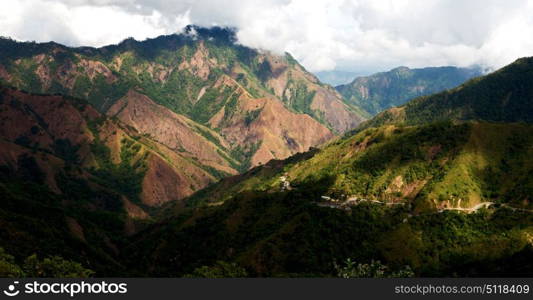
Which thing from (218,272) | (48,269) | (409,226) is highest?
(409,226)

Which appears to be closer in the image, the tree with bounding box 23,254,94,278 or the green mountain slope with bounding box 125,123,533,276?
the tree with bounding box 23,254,94,278

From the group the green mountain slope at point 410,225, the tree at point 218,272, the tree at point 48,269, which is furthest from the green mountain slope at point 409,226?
the tree at point 48,269

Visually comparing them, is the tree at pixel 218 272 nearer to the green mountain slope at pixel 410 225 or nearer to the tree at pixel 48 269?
the green mountain slope at pixel 410 225

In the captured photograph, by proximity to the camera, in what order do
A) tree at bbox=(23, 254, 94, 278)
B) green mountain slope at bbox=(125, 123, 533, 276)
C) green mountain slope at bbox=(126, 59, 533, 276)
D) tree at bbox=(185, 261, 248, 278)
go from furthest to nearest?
green mountain slope at bbox=(126, 59, 533, 276) < green mountain slope at bbox=(125, 123, 533, 276) < tree at bbox=(185, 261, 248, 278) < tree at bbox=(23, 254, 94, 278)

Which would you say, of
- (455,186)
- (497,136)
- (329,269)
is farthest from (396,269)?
(497,136)

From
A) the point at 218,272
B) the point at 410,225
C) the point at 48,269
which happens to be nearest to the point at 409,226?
the point at 410,225

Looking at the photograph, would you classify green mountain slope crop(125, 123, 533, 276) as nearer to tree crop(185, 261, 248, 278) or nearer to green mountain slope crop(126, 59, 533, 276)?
green mountain slope crop(126, 59, 533, 276)

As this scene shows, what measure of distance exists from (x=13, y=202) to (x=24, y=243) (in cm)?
4515

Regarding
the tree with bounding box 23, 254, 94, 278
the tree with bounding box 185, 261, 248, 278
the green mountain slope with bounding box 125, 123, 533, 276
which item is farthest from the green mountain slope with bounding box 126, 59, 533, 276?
the tree with bounding box 23, 254, 94, 278

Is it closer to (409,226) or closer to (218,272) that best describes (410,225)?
(409,226)

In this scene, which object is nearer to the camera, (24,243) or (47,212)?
(24,243)

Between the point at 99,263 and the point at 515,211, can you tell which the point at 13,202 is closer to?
the point at 99,263

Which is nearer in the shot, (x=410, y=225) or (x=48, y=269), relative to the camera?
(x=48, y=269)

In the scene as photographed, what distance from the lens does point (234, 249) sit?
182250 millimetres
